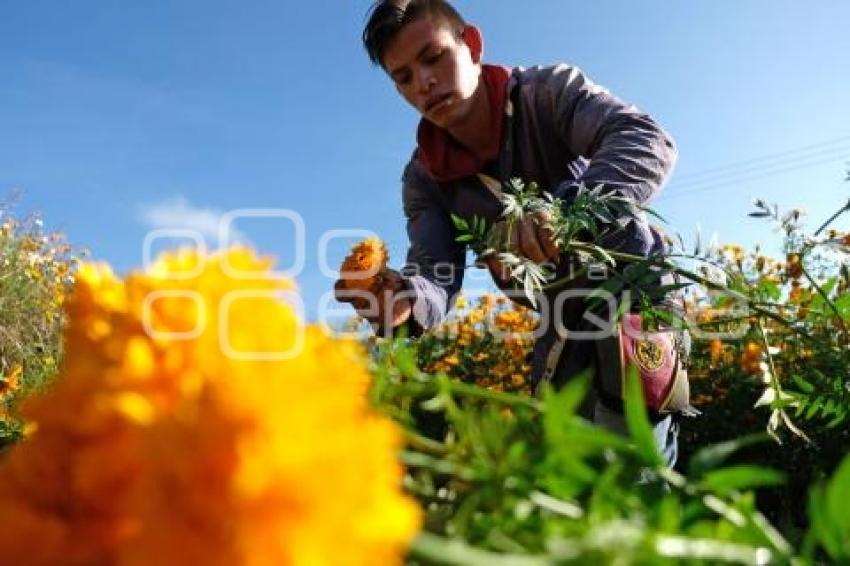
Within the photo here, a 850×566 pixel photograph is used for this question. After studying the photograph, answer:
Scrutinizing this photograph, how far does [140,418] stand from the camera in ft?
0.83

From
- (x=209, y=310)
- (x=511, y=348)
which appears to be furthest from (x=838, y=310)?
(x=511, y=348)

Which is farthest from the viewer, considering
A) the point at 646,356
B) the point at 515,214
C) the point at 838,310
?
the point at 646,356

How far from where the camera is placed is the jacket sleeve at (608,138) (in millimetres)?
1884

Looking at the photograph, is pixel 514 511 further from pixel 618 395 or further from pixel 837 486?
pixel 618 395

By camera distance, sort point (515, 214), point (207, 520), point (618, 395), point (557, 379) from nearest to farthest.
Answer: point (207, 520) < point (515, 214) < point (618, 395) < point (557, 379)

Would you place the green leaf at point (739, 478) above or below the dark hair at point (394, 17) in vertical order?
below

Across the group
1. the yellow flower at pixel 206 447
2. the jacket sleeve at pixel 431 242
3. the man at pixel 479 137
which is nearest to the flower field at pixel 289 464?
the yellow flower at pixel 206 447

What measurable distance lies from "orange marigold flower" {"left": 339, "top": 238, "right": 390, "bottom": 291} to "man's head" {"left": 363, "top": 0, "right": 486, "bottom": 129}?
0.74 meters

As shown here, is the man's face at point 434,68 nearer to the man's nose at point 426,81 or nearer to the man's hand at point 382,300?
the man's nose at point 426,81

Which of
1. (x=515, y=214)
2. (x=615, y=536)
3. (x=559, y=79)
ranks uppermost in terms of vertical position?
(x=559, y=79)

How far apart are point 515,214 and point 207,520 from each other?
1135 millimetres

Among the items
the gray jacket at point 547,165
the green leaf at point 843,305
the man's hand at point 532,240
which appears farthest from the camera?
the gray jacket at point 547,165

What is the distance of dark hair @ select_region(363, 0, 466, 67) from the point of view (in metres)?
2.37

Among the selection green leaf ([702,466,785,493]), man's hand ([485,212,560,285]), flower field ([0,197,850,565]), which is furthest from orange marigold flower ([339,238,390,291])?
green leaf ([702,466,785,493])
